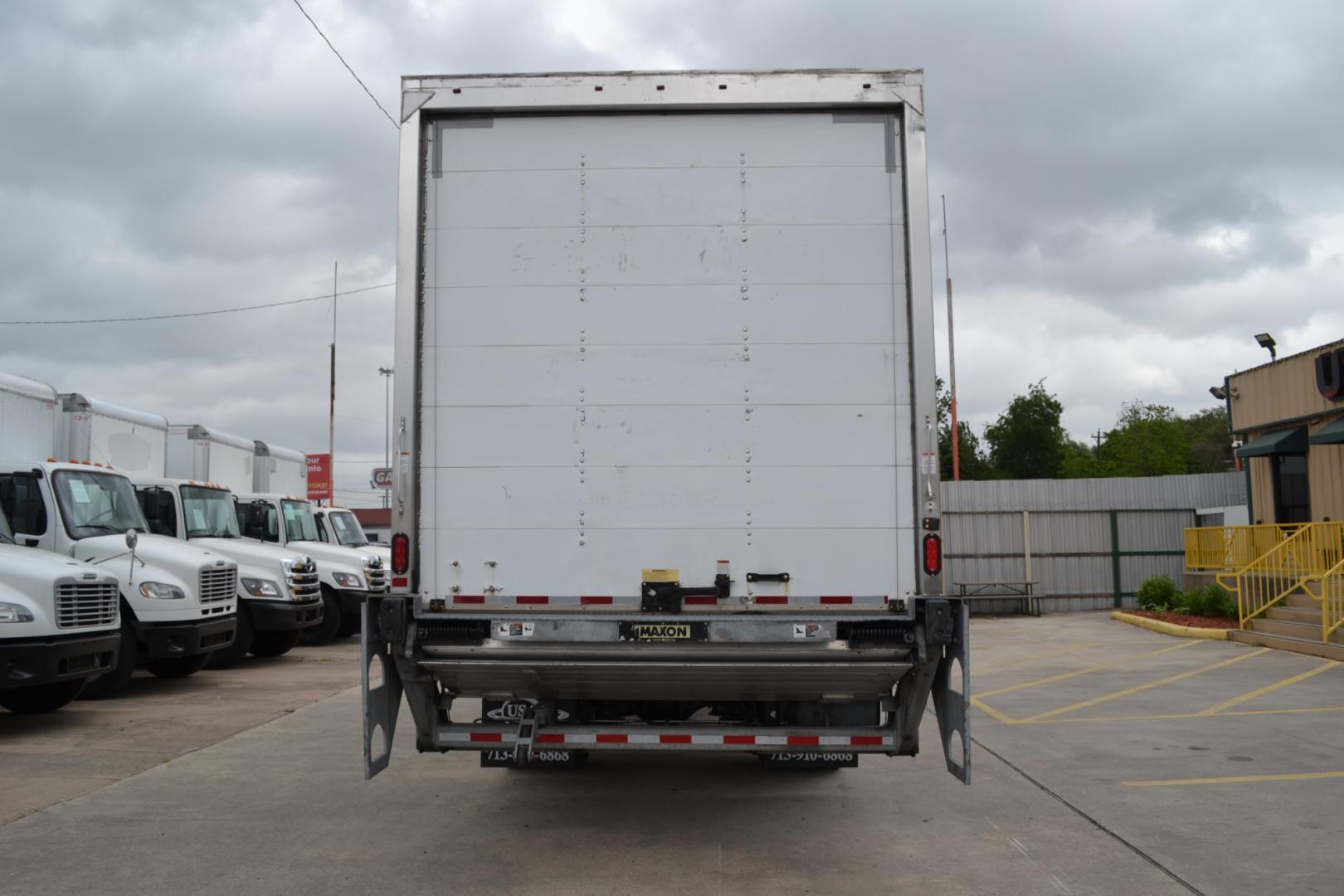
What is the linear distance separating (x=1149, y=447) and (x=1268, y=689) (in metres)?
56.2

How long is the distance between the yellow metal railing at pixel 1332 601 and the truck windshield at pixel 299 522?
15.8 metres

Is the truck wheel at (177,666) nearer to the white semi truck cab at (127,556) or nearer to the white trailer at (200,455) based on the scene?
the white semi truck cab at (127,556)

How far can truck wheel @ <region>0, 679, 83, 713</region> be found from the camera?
418 inches

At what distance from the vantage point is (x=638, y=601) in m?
5.56

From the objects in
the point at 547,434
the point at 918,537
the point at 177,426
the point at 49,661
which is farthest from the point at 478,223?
the point at 177,426

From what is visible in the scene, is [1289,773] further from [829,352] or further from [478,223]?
[478,223]

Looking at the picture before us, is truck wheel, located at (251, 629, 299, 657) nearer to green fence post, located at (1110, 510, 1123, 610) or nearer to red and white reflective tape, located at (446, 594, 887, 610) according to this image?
red and white reflective tape, located at (446, 594, 887, 610)

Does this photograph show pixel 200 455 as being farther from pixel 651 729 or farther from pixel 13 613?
pixel 651 729

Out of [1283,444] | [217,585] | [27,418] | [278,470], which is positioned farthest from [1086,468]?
[27,418]

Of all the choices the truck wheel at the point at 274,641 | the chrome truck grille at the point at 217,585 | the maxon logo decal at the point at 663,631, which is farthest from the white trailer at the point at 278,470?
the maxon logo decal at the point at 663,631

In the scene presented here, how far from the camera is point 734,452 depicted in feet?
18.4

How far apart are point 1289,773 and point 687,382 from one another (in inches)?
224

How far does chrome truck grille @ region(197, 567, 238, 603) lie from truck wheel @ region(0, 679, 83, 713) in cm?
212

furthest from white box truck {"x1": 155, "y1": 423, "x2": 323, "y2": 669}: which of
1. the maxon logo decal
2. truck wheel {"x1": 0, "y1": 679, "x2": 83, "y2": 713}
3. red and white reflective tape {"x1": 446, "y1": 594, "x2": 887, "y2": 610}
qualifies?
the maxon logo decal
